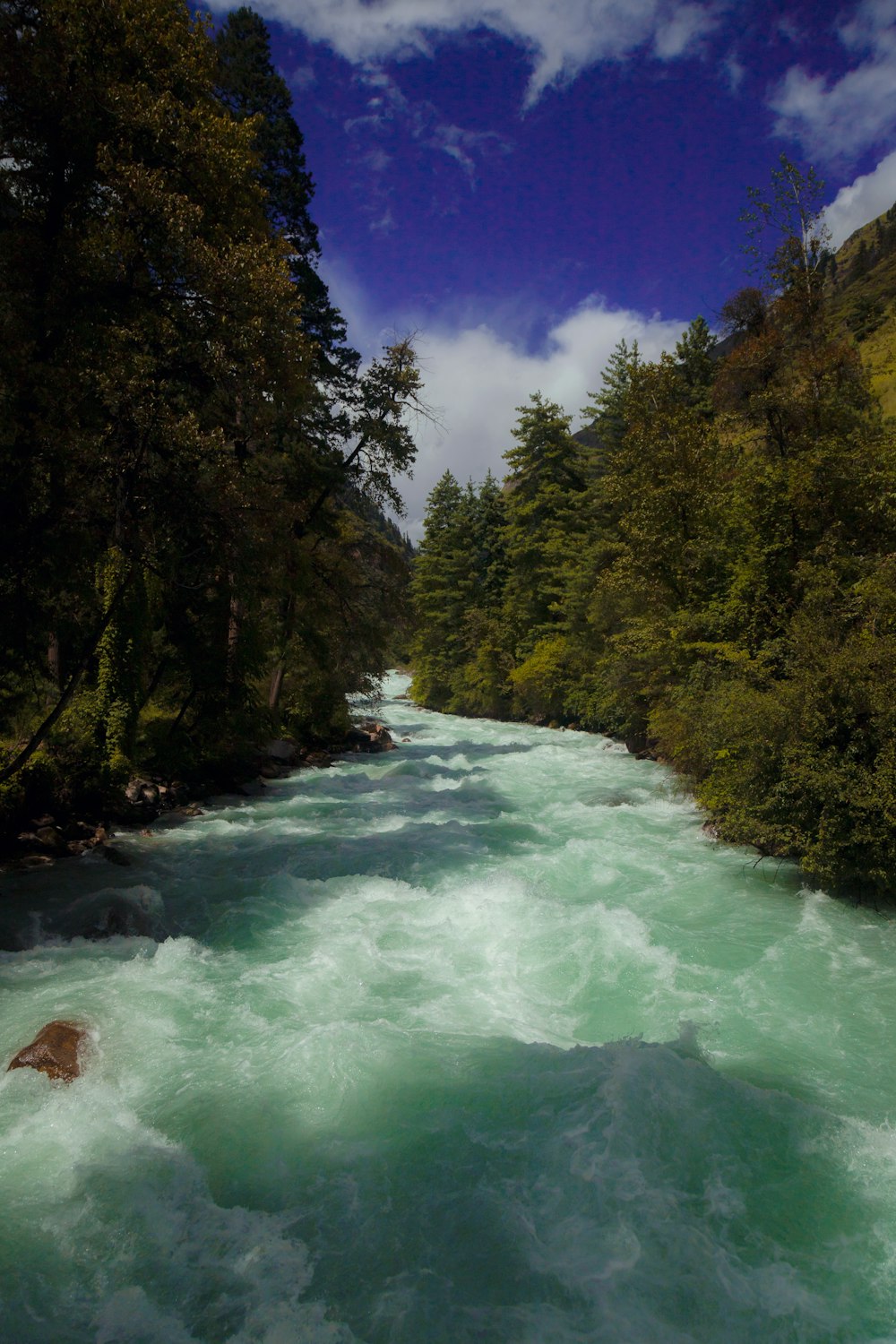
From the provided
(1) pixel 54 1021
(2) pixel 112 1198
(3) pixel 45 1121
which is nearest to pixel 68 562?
(1) pixel 54 1021

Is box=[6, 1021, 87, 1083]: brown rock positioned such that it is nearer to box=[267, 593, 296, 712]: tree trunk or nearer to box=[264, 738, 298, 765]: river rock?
box=[267, 593, 296, 712]: tree trunk

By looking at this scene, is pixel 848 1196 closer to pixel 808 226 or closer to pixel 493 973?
pixel 493 973

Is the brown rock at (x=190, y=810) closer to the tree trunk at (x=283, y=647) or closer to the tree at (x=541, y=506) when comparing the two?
the tree trunk at (x=283, y=647)

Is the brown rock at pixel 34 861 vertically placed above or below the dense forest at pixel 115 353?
below

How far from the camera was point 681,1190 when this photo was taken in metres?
3.87

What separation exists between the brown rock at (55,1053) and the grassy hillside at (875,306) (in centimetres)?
2293

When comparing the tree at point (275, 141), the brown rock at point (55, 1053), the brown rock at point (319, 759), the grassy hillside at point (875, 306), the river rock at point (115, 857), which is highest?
the grassy hillside at point (875, 306)

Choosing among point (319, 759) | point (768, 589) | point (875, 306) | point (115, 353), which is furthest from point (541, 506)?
point (875, 306)

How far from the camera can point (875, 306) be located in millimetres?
51625

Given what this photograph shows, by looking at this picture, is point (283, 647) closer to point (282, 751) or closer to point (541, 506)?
point (282, 751)

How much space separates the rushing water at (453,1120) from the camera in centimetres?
325

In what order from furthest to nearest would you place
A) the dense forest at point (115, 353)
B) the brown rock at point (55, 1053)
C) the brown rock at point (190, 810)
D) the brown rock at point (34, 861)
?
the brown rock at point (190, 810)
the brown rock at point (34, 861)
the dense forest at point (115, 353)
the brown rock at point (55, 1053)

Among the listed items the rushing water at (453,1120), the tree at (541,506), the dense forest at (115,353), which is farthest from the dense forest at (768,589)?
the dense forest at (115,353)

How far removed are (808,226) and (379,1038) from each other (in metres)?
17.6
